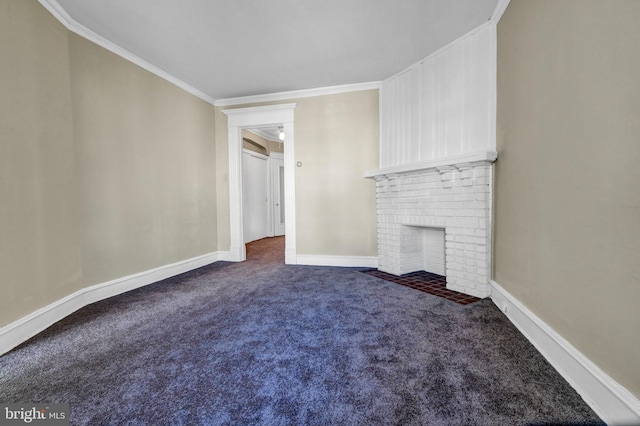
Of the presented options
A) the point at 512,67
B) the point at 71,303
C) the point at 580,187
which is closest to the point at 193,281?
the point at 71,303

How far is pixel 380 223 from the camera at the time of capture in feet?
11.8

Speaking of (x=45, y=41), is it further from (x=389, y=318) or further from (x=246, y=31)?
(x=389, y=318)

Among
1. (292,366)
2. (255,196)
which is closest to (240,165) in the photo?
(255,196)

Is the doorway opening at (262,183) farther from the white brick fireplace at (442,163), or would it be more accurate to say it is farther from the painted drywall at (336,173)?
the white brick fireplace at (442,163)

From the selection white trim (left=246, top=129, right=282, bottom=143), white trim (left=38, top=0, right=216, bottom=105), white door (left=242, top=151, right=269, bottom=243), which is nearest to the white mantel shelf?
white trim (left=38, top=0, right=216, bottom=105)

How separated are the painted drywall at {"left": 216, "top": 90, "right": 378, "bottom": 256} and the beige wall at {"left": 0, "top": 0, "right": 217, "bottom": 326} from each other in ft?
5.55

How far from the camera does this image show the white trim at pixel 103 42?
2.14 metres

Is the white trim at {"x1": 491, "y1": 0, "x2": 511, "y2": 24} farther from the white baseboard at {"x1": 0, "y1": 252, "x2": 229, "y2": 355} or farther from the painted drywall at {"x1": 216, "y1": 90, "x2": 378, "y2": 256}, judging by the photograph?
the white baseboard at {"x1": 0, "y1": 252, "x2": 229, "y2": 355}

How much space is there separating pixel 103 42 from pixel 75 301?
2589mm

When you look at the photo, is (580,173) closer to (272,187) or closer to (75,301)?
(75,301)

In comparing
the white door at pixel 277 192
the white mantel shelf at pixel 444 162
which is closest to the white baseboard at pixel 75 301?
the white mantel shelf at pixel 444 162

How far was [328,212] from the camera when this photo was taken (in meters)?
4.01

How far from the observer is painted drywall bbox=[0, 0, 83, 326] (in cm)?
177

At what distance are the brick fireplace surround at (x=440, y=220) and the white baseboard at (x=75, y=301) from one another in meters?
2.89
